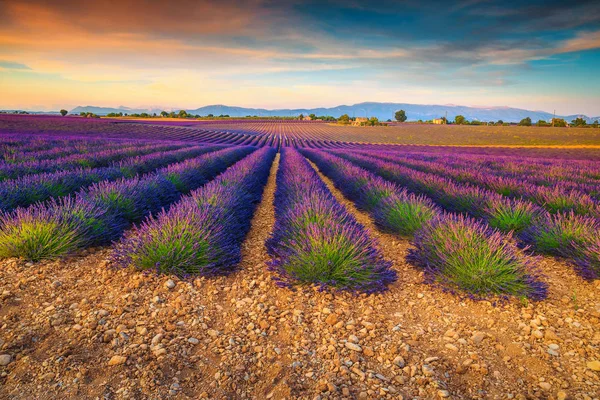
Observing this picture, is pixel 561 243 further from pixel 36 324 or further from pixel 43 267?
pixel 43 267

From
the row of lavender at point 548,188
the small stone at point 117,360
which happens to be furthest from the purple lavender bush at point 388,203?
the small stone at point 117,360

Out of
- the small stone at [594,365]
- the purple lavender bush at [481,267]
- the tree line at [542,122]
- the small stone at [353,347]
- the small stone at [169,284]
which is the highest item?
the tree line at [542,122]

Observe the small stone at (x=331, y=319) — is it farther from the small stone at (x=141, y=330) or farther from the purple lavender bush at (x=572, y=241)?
the purple lavender bush at (x=572, y=241)

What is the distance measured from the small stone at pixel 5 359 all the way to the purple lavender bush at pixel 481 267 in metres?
3.56

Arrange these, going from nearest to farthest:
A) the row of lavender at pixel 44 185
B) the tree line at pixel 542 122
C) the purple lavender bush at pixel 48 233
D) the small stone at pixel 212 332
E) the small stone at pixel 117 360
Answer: the small stone at pixel 117 360, the small stone at pixel 212 332, the purple lavender bush at pixel 48 233, the row of lavender at pixel 44 185, the tree line at pixel 542 122

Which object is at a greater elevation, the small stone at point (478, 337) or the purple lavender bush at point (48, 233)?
the purple lavender bush at point (48, 233)

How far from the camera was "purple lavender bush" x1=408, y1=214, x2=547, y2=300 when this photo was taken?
122 inches

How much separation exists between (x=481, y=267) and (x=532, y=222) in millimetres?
2473

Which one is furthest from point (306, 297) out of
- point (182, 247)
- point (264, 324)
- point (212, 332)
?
point (182, 247)

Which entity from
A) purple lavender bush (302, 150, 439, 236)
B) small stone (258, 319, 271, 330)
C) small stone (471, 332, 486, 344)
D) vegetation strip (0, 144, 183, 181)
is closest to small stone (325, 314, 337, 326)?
small stone (258, 319, 271, 330)

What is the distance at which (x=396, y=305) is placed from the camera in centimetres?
310

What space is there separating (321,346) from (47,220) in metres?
3.42

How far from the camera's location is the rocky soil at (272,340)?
77.8 inches

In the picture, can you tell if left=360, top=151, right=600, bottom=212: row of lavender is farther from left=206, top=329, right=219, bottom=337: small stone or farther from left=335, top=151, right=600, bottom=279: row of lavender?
left=206, top=329, right=219, bottom=337: small stone
